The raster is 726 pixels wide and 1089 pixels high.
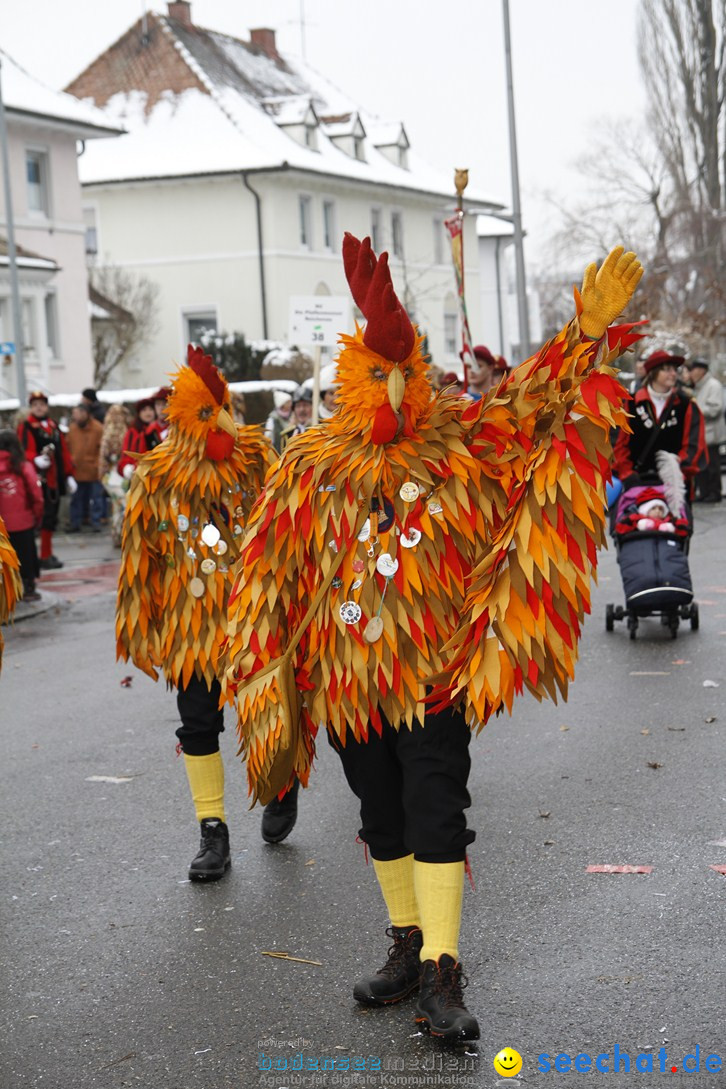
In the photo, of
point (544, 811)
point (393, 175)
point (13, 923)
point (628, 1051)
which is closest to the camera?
point (628, 1051)

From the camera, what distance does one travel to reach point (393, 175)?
50.3 m

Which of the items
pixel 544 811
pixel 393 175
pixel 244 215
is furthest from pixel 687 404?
pixel 393 175

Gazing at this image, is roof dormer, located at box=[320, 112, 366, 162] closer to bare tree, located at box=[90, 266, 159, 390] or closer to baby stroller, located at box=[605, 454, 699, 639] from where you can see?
bare tree, located at box=[90, 266, 159, 390]

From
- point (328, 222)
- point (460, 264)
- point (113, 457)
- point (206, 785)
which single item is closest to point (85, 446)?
point (113, 457)

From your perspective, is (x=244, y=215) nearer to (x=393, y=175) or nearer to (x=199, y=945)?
(x=393, y=175)

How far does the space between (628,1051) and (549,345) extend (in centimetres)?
182

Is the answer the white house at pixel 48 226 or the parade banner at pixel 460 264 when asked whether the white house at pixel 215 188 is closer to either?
the white house at pixel 48 226

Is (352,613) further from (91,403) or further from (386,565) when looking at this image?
(91,403)

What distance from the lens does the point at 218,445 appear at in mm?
5723

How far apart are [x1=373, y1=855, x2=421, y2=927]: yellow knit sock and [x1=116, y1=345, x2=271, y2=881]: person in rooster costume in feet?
4.69

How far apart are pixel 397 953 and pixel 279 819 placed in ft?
5.55

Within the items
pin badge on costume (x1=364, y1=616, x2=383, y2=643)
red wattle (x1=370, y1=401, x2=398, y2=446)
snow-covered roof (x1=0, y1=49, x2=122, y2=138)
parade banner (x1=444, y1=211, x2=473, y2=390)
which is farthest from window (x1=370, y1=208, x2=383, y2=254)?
pin badge on costume (x1=364, y1=616, x2=383, y2=643)

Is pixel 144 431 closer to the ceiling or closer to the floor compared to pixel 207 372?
closer to the floor

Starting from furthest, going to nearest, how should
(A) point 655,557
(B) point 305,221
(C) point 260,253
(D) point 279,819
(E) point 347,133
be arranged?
(E) point 347,133 → (B) point 305,221 → (C) point 260,253 → (A) point 655,557 → (D) point 279,819
